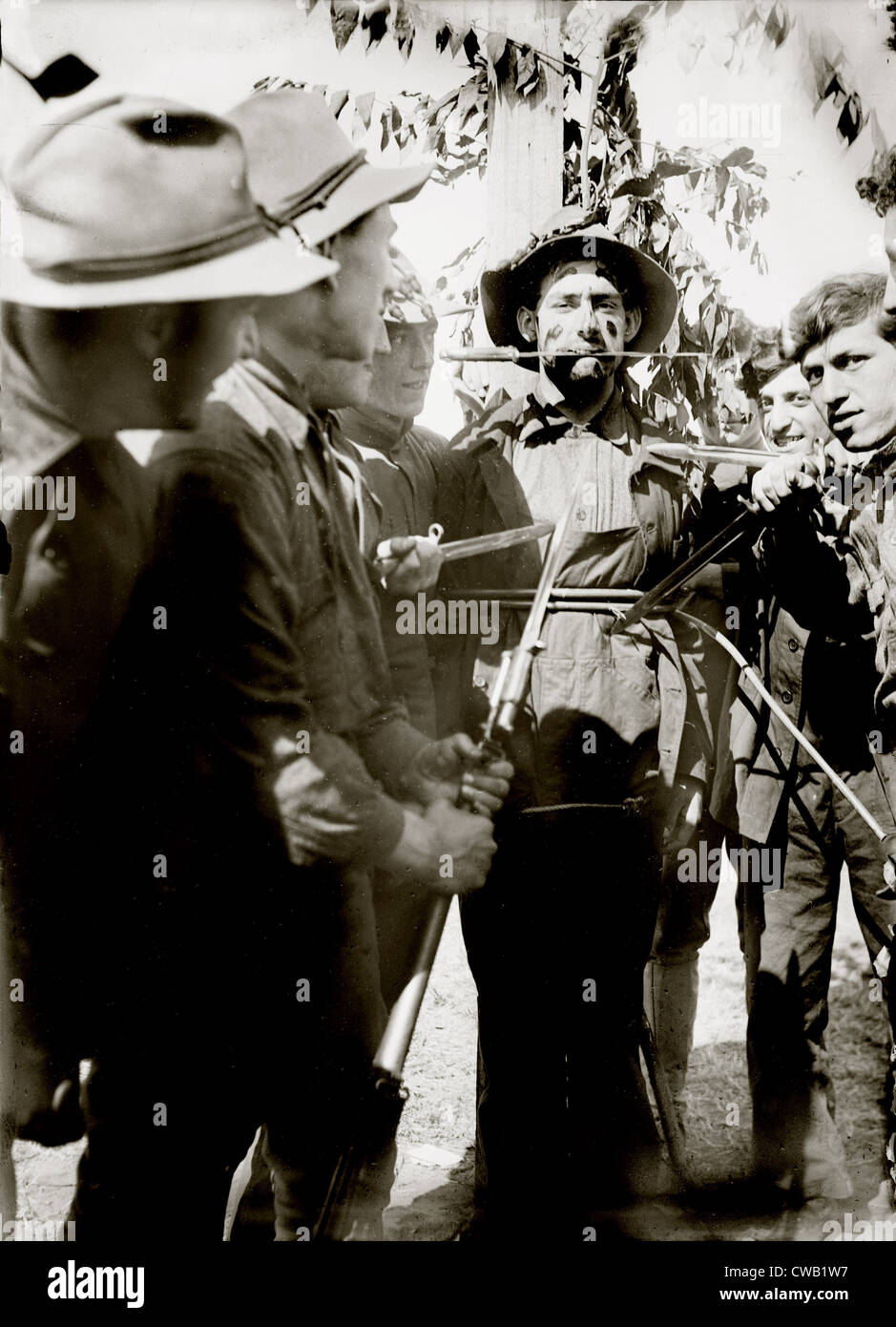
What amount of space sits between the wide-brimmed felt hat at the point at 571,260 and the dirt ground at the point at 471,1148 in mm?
1795

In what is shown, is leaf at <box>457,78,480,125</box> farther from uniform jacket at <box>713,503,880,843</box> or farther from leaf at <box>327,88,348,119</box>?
uniform jacket at <box>713,503,880,843</box>

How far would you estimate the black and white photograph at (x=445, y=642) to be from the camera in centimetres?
322

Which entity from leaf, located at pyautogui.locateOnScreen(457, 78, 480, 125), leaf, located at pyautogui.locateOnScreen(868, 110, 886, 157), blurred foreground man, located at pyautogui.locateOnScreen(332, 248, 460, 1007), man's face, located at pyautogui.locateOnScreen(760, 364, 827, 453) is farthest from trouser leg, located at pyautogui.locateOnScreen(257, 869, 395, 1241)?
leaf, located at pyautogui.locateOnScreen(868, 110, 886, 157)

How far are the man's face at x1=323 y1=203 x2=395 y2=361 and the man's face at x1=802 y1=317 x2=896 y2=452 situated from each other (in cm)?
132

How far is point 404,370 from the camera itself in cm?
348

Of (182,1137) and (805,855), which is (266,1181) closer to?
(182,1137)

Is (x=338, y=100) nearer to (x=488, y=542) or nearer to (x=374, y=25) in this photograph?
(x=374, y=25)

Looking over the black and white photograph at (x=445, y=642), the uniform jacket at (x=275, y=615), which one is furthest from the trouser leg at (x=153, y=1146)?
the uniform jacket at (x=275, y=615)

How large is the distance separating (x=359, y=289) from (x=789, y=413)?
1.41 meters

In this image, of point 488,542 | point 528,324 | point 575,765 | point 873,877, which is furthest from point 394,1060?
point 528,324

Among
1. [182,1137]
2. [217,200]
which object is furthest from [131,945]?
[217,200]

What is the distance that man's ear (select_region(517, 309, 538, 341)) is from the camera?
144 inches

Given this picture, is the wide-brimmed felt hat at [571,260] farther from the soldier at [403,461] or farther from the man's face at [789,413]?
the man's face at [789,413]
